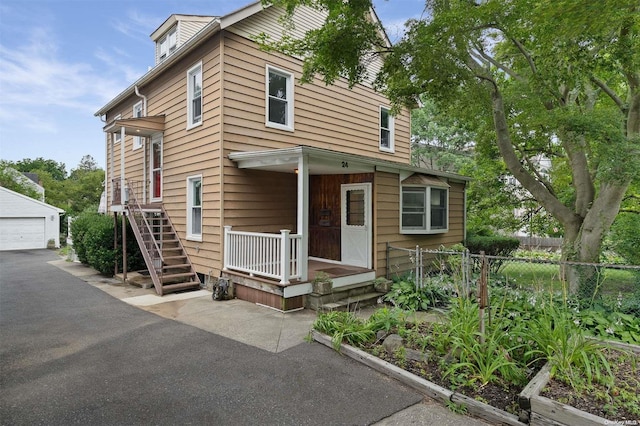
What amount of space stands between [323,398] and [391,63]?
20.9 ft

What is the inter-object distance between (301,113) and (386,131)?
13.7 ft

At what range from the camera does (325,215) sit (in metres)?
9.84

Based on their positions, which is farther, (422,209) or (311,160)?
(422,209)

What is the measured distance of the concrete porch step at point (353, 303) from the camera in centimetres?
674

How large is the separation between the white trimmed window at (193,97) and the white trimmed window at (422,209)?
→ 5792mm

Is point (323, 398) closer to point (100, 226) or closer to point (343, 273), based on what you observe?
point (343, 273)

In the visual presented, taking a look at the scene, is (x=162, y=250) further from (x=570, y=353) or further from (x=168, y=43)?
(x=570, y=353)

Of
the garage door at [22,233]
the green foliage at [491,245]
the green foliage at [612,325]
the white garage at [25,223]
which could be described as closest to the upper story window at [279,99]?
the green foliage at [491,245]

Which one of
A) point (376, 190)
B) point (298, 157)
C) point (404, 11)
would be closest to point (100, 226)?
point (298, 157)

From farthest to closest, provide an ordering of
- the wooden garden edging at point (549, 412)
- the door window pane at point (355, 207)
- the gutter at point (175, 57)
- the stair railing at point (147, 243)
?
the door window pane at point (355, 207) → the stair railing at point (147, 243) → the gutter at point (175, 57) → the wooden garden edging at point (549, 412)

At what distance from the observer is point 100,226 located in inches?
428

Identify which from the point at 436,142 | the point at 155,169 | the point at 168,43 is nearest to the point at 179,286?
the point at 155,169

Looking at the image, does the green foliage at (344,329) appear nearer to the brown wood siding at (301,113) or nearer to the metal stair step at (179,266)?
the brown wood siding at (301,113)

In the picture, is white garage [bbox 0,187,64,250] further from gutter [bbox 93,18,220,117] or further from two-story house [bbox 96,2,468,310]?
two-story house [bbox 96,2,468,310]
